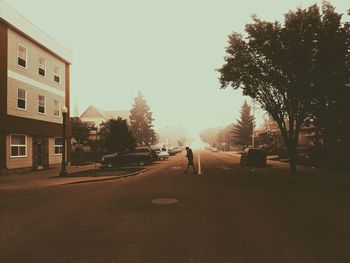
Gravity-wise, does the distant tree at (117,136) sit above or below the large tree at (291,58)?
below

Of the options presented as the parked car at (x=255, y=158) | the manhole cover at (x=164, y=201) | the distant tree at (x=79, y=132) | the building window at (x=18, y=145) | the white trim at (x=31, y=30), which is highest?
the white trim at (x=31, y=30)

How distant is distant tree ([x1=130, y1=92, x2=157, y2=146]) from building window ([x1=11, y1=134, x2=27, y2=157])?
166ft

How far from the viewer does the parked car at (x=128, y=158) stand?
1257 inches

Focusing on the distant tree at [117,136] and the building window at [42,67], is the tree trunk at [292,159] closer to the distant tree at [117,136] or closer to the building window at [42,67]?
the distant tree at [117,136]

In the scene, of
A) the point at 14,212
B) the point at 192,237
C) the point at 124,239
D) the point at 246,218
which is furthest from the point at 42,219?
the point at 246,218

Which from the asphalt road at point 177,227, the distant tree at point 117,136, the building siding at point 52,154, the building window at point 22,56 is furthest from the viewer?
the distant tree at point 117,136

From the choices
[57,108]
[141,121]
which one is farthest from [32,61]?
[141,121]

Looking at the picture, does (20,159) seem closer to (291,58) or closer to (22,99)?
(22,99)

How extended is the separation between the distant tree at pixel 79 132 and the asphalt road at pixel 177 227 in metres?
39.1

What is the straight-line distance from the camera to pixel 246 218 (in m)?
8.78

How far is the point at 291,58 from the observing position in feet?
70.8

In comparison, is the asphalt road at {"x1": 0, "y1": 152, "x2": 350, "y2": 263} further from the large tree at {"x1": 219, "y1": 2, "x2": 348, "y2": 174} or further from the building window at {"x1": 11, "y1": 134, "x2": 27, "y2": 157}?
the building window at {"x1": 11, "y1": 134, "x2": 27, "y2": 157}

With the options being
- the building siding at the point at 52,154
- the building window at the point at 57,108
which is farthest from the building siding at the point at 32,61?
the building siding at the point at 52,154

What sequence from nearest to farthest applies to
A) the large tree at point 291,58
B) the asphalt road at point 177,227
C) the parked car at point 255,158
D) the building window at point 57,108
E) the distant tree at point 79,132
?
1. the asphalt road at point 177,227
2. the large tree at point 291,58
3. the building window at point 57,108
4. the parked car at point 255,158
5. the distant tree at point 79,132
